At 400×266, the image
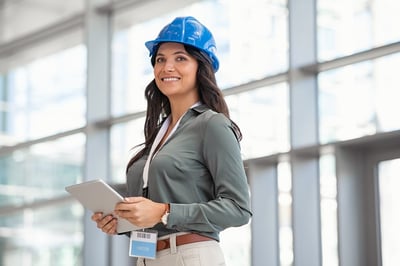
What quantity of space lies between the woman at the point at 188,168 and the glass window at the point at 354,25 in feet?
11.7

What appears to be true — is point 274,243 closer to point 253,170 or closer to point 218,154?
point 253,170

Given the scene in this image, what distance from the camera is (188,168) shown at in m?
2.46

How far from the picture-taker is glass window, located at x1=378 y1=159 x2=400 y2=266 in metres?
5.81

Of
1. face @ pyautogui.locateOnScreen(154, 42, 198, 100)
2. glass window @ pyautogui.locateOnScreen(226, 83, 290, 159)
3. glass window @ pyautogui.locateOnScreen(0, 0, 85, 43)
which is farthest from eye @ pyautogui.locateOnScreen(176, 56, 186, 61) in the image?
glass window @ pyautogui.locateOnScreen(0, 0, 85, 43)

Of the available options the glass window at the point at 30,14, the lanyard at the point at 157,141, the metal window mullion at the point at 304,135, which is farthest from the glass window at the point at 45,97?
the lanyard at the point at 157,141

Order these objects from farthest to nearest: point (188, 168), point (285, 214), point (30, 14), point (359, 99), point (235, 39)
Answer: point (30, 14), point (235, 39), point (285, 214), point (359, 99), point (188, 168)

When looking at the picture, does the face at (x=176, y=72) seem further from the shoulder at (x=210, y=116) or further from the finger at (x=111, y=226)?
the finger at (x=111, y=226)

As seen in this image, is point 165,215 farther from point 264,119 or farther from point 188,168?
point 264,119

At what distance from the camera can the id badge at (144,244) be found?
2.46 m

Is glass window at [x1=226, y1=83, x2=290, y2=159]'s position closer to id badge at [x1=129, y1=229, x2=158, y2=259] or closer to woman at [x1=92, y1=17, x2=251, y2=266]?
woman at [x1=92, y1=17, x2=251, y2=266]

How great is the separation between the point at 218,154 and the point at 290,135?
12.7 ft

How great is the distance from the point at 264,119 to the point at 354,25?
96 centimetres

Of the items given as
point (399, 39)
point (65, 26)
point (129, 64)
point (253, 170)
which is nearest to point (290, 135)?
point (253, 170)

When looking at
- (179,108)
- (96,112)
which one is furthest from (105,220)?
(96,112)
